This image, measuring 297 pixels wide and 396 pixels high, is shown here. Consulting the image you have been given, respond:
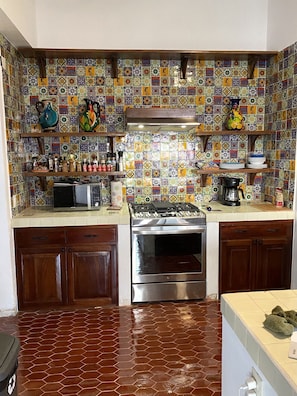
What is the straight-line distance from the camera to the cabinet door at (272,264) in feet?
11.9

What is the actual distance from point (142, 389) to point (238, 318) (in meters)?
1.35

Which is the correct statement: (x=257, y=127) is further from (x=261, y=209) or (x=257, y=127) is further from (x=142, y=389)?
(x=142, y=389)

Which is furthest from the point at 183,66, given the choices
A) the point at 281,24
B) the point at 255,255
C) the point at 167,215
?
the point at 255,255

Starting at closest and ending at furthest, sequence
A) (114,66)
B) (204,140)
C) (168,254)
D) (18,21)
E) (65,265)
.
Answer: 1. (18,21)
2. (65,265)
3. (168,254)
4. (114,66)
5. (204,140)

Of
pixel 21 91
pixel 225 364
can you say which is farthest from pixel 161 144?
pixel 225 364

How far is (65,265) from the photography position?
346cm

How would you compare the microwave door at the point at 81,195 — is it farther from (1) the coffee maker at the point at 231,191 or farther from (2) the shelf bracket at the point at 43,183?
(1) the coffee maker at the point at 231,191

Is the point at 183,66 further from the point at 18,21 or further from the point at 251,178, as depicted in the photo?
the point at 18,21

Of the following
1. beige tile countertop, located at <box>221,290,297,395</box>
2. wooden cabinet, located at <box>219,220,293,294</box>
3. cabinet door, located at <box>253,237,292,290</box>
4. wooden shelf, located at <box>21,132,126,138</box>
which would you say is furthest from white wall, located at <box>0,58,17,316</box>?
beige tile countertop, located at <box>221,290,297,395</box>

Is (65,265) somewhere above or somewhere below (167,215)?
below

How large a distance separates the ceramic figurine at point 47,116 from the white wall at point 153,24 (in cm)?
59

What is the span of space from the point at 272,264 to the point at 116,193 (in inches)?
66.8

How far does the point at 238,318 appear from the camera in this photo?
1.29m

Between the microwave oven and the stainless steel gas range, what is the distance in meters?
0.45
